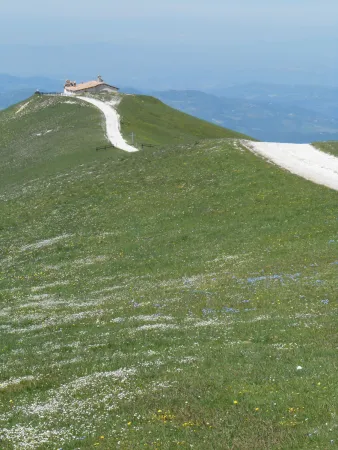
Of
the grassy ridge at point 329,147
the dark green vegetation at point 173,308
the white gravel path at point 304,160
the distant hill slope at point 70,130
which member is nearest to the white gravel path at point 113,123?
the distant hill slope at point 70,130

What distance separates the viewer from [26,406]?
64.5 feet

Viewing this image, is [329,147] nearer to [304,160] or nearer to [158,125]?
[304,160]

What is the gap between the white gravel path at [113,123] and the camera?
301 ft

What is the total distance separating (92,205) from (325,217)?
28.2 m

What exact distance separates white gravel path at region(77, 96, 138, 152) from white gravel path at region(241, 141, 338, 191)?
918 inches

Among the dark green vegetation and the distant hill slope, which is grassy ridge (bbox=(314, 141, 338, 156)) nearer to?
the dark green vegetation

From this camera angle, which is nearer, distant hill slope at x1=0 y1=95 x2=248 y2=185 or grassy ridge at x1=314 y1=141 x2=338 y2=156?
grassy ridge at x1=314 y1=141 x2=338 y2=156

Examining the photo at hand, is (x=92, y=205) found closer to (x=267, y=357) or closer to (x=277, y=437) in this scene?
(x=267, y=357)

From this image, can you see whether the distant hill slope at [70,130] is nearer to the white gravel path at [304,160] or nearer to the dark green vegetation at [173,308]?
the dark green vegetation at [173,308]

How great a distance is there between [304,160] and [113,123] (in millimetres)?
51712

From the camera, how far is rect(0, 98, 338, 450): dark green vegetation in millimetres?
16938

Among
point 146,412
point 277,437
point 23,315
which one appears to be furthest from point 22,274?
point 277,437

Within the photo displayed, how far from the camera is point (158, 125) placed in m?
116

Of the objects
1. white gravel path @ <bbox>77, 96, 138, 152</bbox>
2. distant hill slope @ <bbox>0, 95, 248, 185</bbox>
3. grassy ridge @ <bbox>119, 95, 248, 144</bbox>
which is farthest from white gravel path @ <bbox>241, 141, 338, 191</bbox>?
grassy ridge @ <bbox>119, 95, 248, 144</bbox>
